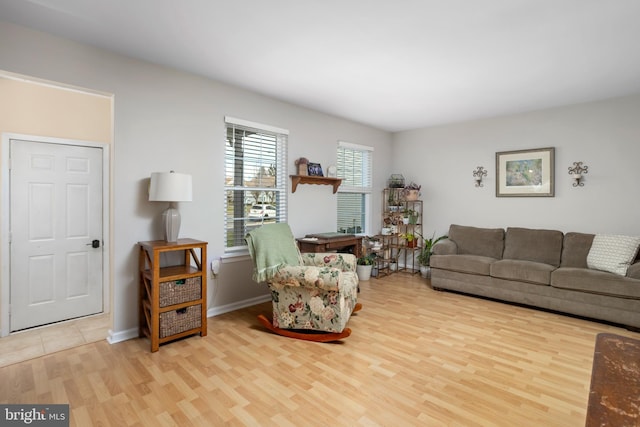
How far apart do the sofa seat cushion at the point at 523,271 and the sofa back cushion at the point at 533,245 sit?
30cm

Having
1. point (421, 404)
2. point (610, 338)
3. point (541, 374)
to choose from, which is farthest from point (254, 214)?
point (610, 338)

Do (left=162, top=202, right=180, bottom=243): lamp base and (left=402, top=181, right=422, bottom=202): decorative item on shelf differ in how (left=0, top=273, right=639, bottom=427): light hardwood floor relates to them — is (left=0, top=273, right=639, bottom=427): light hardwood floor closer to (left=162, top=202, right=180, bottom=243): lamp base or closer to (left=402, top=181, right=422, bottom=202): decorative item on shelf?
(left=162, top=202, right=180, bottom=243): lamp base

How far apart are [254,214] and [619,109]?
464 cm

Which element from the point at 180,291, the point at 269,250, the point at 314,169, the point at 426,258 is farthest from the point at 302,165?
the point at 426,258

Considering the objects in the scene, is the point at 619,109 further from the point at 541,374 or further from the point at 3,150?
the point at 3,150

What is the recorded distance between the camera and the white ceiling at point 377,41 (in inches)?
83.7

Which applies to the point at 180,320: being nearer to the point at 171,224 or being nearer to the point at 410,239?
the point at 171,224

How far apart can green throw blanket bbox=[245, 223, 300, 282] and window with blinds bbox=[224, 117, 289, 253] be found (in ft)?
2.05

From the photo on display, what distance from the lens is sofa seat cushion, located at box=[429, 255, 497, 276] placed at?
412 centimetres

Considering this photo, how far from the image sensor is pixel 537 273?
3717mm

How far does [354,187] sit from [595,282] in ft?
10.6

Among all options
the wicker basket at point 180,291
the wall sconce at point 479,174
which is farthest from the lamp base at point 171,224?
the wall sconce at point 479,174

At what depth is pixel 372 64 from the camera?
9.84 ft

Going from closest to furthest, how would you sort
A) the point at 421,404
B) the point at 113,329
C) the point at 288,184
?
the point at 421,404
the point at 113,329
the point at 288,184
